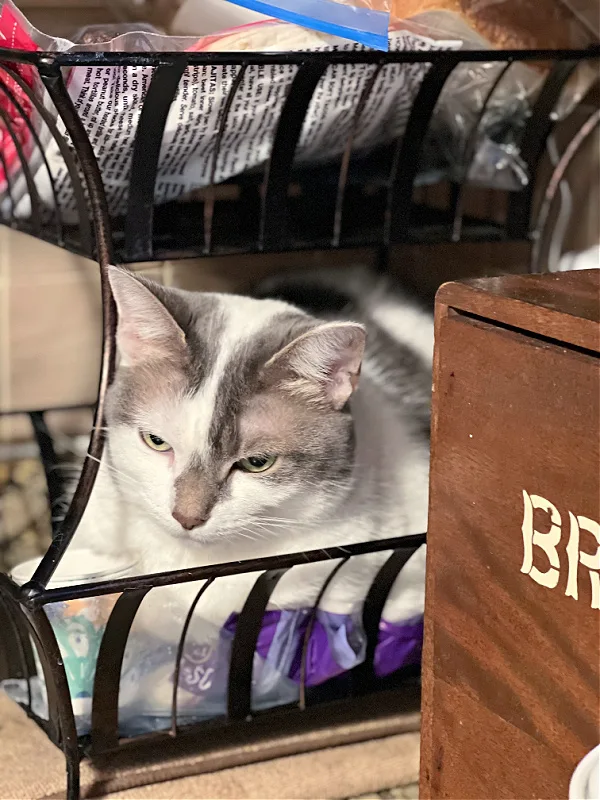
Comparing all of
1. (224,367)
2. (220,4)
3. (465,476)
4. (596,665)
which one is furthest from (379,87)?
(596,665)

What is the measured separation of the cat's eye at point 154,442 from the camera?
32.5 inches

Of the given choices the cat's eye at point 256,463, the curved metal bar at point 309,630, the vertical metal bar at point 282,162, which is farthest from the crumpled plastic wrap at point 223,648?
the vertical metal bar at point 282,162

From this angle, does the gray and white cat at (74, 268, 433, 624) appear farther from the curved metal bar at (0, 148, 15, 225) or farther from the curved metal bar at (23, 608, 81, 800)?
the curved metal bar at (0, 148, 15, 225)

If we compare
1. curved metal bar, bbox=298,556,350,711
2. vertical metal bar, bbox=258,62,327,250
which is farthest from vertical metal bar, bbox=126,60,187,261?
curved metal bar, bbox=298,556,350,711

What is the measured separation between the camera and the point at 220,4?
848mm

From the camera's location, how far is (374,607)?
2.99ft

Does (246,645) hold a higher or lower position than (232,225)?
lower

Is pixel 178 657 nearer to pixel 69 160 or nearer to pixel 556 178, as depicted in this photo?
pixel 69 160

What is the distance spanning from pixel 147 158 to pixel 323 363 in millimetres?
231

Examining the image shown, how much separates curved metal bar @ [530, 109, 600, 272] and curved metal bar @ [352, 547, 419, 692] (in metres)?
0.45

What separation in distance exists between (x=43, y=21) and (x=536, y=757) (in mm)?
768

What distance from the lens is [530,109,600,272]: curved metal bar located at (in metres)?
1.06

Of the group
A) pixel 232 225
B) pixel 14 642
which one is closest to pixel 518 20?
pixel 232 225

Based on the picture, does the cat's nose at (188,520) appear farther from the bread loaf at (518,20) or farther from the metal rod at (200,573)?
the bread loaf at (518,20)
